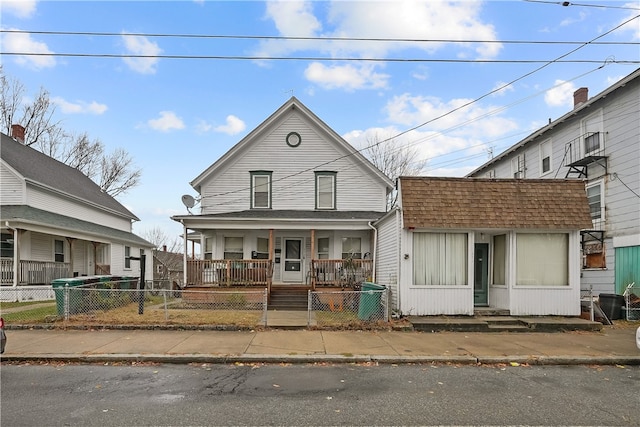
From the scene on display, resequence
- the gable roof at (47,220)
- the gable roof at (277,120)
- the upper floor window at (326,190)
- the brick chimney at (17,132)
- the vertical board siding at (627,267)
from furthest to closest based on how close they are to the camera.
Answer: the brick chimney at (17,132) → the upper floor window at (326,190) → the gable roof at (277,120) → the gable roof at (47,220) → the vertical board siding at (627,267)

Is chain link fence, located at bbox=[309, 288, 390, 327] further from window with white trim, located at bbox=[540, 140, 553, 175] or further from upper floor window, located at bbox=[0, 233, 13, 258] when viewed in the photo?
upper floor window, located at bbox=[0, 233, 13, 258]

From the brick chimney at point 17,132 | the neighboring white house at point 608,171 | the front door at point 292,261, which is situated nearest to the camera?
the neighboring white house at point 608,171

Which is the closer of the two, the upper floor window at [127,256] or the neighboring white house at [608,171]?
the neighboring white house at [608,171]

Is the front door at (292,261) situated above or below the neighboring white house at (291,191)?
below

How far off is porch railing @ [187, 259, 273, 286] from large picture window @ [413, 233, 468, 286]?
562 cm

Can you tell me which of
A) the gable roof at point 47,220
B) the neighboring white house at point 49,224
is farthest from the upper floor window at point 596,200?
the neighboring white house at point 49,224

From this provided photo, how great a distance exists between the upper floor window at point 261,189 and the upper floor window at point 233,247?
1690mm

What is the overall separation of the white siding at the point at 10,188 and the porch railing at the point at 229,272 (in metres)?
8.97

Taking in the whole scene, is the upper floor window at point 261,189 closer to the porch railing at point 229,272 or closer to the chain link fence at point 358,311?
the porch railing at point 229,272

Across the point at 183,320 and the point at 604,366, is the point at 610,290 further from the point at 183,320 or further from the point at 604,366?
the point at 183,320

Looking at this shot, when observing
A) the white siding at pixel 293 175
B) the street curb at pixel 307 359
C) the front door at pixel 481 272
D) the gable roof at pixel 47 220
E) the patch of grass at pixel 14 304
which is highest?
the white siding at pixel 293 175

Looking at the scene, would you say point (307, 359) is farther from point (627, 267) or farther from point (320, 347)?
point (627, 267)

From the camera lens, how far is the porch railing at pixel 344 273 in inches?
585

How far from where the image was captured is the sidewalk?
733 cm
